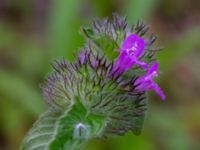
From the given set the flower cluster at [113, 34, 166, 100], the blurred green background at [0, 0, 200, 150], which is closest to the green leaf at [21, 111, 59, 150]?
the flower cluster at [113, 34, 166, 100]

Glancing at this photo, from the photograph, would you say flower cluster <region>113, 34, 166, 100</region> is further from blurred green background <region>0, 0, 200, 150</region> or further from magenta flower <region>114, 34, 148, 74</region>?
blurred green background <region>0, 0, 200, 150</region>

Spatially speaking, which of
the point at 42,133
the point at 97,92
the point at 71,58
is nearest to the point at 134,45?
the point at 97,92

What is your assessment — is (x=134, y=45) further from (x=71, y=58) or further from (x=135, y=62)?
(x=71, y=58)

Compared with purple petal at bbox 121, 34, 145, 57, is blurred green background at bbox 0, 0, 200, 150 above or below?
above

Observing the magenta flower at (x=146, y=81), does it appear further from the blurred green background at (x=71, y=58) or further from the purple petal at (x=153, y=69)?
the blurred green background at (x=71, y=58)

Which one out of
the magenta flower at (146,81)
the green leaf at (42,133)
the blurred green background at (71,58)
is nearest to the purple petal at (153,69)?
the magenta flower at (146,81)

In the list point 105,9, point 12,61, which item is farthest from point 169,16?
point 12,61

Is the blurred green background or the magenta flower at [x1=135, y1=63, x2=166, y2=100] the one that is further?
the blurred green background
